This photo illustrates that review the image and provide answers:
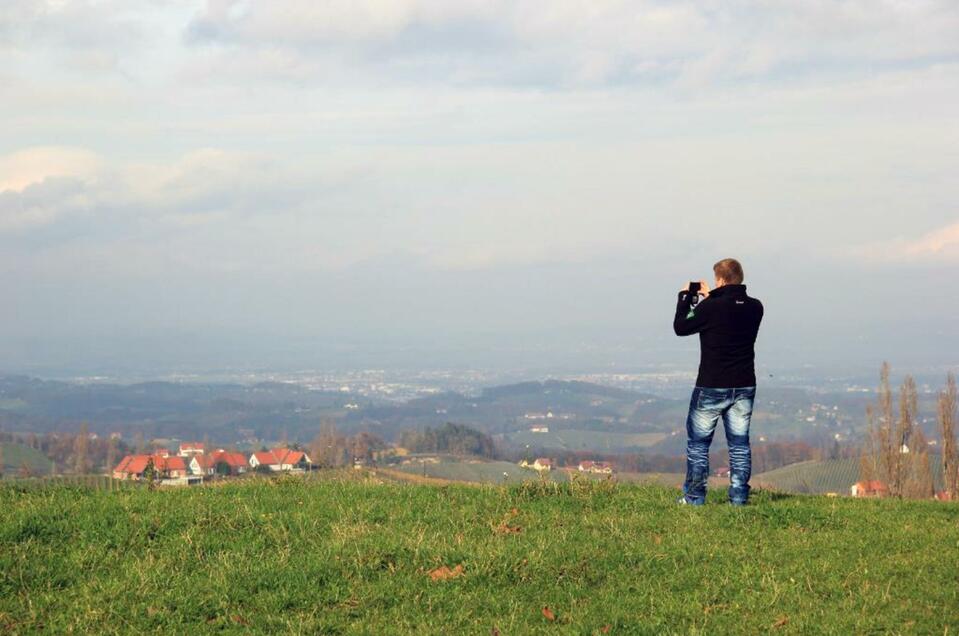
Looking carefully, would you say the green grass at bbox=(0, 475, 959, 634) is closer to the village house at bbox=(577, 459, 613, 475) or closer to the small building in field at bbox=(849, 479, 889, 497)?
the village house at bbox=(577, 459, 613, 475)

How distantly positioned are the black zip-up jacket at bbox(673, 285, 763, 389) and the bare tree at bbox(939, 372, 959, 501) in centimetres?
2264

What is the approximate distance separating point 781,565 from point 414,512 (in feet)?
12.8

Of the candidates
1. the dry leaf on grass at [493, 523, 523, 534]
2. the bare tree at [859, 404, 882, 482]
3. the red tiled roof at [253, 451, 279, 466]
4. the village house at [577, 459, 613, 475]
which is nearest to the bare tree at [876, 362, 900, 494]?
the bare tree at [859, 404, 882, 482]

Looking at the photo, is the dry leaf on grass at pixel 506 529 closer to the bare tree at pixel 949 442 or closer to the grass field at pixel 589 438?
the bare tree at pixel 949 442

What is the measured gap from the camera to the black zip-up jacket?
11.8 metres

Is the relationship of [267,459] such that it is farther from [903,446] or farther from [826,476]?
[826,476]

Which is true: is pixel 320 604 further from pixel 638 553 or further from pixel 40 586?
pixel 638 553

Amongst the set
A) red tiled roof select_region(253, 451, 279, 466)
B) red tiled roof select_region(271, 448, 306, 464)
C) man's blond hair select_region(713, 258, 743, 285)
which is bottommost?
red tiled roof select_region(253, 451, 279, 466)

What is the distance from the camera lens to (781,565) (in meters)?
8.88

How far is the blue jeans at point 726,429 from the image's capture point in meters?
11.8

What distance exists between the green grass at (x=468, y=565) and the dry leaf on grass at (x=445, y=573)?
65 mm

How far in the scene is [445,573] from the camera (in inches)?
331

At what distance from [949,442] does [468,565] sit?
30.0 m

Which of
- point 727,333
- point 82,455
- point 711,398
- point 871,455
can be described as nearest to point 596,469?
point 711,398
